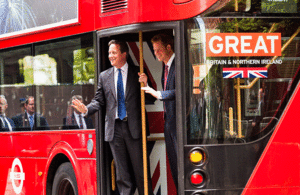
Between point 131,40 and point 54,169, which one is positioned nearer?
point 131,40

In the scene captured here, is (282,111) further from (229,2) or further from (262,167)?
(229,2)

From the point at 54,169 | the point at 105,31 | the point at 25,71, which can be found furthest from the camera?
the point at 25,71

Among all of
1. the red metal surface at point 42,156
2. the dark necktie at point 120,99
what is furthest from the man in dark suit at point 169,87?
the red metal surface at point 42,156

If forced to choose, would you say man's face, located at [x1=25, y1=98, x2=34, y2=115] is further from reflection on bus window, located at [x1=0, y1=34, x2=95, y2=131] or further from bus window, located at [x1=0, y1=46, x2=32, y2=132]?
bus window, located at [x1=0, y1=46, x2=32, y2=132]

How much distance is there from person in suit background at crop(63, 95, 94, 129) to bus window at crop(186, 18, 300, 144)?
4.90 feet

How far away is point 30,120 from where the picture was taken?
7480mm

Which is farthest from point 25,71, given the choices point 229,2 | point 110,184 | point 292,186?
point 292,186

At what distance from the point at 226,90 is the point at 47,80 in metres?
2.61

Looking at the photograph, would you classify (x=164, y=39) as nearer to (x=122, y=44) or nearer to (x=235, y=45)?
(x=122, y=44)

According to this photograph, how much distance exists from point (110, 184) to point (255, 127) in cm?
178

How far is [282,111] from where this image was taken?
17.8 feet

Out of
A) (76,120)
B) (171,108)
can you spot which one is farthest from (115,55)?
(76,120)

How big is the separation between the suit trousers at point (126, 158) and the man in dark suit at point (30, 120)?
129 cm

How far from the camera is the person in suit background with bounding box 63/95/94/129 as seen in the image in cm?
648
